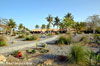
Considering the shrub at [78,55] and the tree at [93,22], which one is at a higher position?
the tree at [93,22]

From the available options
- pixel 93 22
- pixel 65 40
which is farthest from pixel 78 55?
pixel 93 22

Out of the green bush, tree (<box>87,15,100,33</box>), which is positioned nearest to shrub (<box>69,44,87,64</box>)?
the green bush

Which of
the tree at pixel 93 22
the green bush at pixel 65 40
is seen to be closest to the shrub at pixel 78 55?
the green bush at pixel 65 40

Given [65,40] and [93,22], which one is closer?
[65,40]

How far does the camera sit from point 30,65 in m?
3.92

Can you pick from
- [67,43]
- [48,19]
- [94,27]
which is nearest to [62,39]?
[67,43]

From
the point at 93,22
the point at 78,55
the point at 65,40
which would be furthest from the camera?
the point at 93,22

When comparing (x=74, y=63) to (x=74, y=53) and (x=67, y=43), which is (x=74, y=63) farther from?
(x=67, y=43)

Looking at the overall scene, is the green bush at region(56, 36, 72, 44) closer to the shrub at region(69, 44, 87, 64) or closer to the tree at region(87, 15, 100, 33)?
the shrub at region(69, 44, 87, 64)

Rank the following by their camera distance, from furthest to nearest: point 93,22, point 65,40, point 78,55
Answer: point 93,22
point 65,40
point 78,55

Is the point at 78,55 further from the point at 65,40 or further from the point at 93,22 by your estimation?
the point at 93,22

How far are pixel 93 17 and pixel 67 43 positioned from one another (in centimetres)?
3594

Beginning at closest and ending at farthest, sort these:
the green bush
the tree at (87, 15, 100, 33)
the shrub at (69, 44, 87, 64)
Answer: the shrub at (69, 44, 87, 64), the green bush, the tree at (87, 15, 100, 33)

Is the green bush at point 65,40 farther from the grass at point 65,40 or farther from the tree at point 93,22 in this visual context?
the tree at point 93,22
